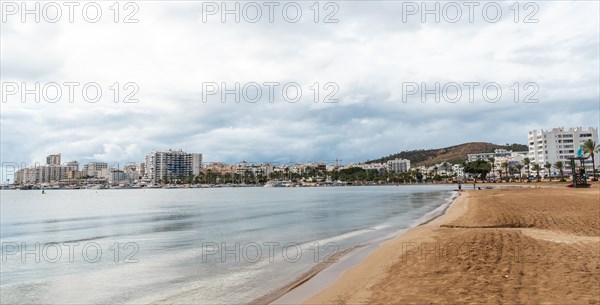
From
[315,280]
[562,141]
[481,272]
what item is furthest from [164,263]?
[562,141]

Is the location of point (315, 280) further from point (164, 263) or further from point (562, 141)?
point (562, 141)

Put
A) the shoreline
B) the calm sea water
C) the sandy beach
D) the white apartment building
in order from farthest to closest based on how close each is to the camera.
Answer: the white apartment building → the calm sea water → the shoreline → the sandy beach

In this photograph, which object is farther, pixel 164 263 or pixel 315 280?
pixel 164 263

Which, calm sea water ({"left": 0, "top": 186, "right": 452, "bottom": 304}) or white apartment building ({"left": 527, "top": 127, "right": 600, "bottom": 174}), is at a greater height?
white apartment building ({"left": 527, "top": 127, "right": 600, "bottom": 174})

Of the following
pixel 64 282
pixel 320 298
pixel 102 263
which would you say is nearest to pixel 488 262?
pixel 320 298

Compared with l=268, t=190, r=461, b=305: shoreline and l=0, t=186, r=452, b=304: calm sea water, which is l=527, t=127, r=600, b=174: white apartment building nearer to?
l=0, t=186, r=452, b=304: calm sea water

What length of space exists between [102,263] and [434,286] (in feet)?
51.1

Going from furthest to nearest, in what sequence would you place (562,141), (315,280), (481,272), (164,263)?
(562,141), (164,263), (315,280), (481,272)

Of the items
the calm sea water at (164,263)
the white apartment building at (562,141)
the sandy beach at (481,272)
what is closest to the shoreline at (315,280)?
the sandy beach at (481,272)

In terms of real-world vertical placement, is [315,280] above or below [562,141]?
below

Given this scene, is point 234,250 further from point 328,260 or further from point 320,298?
point 320,298

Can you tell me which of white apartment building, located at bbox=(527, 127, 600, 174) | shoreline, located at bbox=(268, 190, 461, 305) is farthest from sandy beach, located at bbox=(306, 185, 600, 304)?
white apartment building, located at bbox=(527, 127, 600, 174)

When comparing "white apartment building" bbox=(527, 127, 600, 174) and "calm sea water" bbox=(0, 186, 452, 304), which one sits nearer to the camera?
"calm sea water" bbox=(0, 186, 452, 304)

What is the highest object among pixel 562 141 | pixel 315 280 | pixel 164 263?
pixel 562 141
